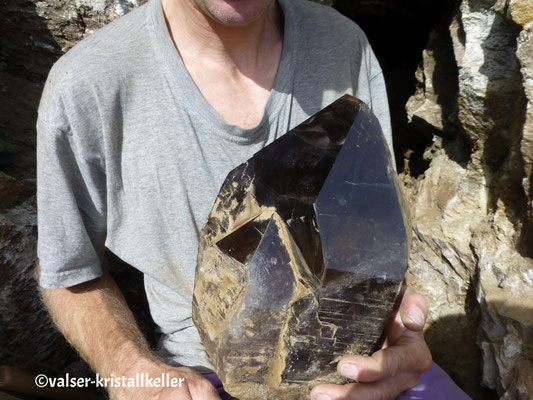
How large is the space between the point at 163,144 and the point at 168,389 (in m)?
0.55

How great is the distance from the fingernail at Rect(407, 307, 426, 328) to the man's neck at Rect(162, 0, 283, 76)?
0.69 m

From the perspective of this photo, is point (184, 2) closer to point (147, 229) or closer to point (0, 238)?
point (147, 229)

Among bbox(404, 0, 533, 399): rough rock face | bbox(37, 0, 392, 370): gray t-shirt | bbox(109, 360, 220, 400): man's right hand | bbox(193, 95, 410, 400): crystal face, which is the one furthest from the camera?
bbox(404, 0, 533, 399): rough rock face

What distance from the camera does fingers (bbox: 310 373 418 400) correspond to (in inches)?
42.8

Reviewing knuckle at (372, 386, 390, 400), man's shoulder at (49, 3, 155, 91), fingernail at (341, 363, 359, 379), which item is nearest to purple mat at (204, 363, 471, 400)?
knuckle at (372, 386, 390, 400)

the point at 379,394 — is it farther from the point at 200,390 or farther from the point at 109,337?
the point at 109,337

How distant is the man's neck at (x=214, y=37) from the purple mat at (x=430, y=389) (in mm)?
781

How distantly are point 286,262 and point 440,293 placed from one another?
3.43ft

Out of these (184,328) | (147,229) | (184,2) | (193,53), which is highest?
(184,2)

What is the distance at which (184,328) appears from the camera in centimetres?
147

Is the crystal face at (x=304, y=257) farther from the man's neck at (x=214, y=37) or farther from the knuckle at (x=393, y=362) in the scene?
the man's neck at (x=214, y=37)

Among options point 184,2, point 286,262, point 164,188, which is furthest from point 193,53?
point 286,262

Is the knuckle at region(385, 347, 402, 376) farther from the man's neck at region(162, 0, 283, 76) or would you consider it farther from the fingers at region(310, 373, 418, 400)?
the man's neck at region(162, 0, 283, 76)

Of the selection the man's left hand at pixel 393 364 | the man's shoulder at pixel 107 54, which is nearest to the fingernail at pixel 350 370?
the man's left hand at pixel 393 364
